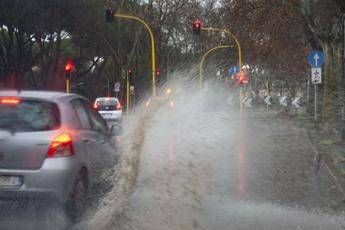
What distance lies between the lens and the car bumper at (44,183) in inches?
303

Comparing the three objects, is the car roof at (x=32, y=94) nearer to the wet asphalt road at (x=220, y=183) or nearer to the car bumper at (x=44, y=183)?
the car bumper at (x=44, y=183)

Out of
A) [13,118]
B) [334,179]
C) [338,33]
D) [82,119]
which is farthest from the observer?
[338,33]

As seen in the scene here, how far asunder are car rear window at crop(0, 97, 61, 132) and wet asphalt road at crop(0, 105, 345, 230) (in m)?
0.87

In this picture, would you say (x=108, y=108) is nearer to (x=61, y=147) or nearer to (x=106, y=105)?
(x=106, y=105)

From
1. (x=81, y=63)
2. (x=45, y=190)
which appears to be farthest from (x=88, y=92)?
(x=45, y=190)

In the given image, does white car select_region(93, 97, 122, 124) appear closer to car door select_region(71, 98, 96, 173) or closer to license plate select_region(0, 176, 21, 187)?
car door select_region(71, 98, 96, 173)

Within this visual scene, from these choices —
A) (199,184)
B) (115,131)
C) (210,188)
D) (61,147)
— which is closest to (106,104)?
(199,184)

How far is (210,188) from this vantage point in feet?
35.2

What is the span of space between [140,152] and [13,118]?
4.07 meters

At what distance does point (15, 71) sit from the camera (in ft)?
168

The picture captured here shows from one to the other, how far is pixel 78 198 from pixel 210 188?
2971 mm

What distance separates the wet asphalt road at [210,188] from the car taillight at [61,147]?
23.1 inches

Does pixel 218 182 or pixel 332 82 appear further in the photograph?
pixel 332 82

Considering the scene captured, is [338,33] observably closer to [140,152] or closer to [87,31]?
[140,152]
